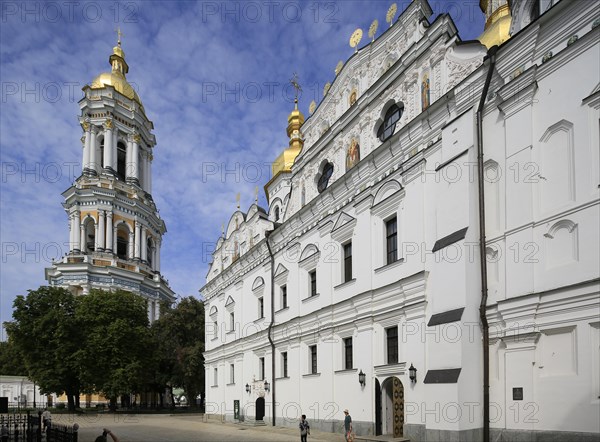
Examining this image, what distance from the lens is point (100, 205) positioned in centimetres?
5525

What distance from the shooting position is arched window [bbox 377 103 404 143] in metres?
19.5

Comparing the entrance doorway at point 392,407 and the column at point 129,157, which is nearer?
the entrance doorway at point 392,407

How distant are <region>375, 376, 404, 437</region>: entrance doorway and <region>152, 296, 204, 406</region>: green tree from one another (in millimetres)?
28040

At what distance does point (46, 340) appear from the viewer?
40.8 metres

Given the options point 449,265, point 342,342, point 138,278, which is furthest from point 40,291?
point 449,265

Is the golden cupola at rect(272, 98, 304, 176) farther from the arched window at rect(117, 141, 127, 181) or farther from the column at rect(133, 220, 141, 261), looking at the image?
the arched window at rect(117, 141, 127, 181)

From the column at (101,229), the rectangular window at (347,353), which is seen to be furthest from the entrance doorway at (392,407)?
the column at (101,229)

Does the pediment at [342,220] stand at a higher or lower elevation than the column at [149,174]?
lower

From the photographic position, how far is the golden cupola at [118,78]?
60.2m

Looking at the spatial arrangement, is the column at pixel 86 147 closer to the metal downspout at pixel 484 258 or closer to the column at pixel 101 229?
the column at pixel 101 229

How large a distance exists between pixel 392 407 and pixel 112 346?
2809 centimetres

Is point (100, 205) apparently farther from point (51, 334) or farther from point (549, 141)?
point (549, 141)

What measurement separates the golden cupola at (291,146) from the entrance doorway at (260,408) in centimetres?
1304

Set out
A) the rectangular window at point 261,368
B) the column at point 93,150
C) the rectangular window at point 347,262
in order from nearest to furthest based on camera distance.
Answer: the rectangular window at point 347,262, the rectangular window at point 261,368, the column at point 93,150
